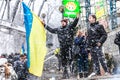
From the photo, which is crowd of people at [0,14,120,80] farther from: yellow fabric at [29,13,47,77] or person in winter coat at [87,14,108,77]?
yellow fabric at [29,13,47,77]

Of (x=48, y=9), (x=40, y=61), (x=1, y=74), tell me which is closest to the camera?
(x=40, y=61)

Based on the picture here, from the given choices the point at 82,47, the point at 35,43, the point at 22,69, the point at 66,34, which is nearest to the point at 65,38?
the point at 66,34

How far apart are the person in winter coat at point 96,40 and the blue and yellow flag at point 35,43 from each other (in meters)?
1.28

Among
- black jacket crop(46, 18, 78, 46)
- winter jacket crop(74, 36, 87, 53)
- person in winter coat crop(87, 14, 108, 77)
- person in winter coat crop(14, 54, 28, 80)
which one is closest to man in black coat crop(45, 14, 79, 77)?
black jacket crop(46, 18, 78, 46)

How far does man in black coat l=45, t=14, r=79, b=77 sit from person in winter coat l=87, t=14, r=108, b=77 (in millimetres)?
803

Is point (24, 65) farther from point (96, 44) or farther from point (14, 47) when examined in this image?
point (14, 47)

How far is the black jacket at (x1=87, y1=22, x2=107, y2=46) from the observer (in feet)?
37.0

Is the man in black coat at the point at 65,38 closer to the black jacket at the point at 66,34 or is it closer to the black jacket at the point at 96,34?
the black jacket at the point at 66,34

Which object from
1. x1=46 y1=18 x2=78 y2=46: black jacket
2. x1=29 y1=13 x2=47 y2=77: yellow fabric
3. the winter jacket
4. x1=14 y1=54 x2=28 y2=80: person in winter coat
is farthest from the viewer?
x1=14 y1=54 x2=28 y2=80: person in winter coat

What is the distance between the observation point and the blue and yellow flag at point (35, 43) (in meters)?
11.2

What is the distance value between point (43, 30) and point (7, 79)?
177cm

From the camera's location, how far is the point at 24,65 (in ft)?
46.0

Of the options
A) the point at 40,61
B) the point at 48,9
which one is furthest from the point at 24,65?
the point at 48,9

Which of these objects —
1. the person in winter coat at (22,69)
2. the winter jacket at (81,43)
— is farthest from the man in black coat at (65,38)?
the person in winter coat at (22,69)
